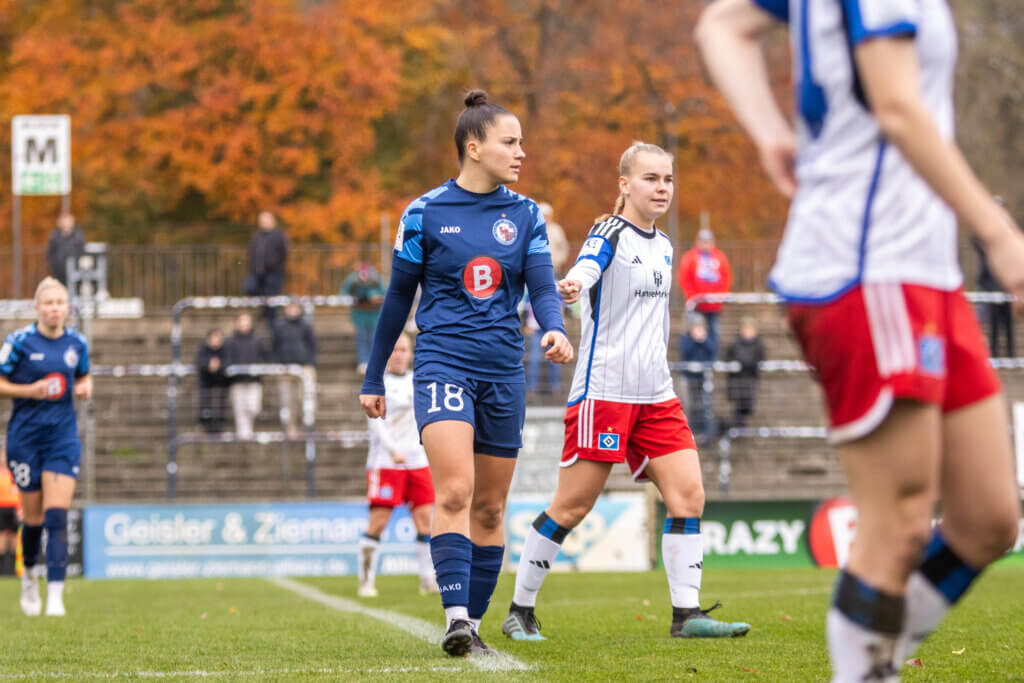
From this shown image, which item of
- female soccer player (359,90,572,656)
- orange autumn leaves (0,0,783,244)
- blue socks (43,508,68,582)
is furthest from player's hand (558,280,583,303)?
orange autumn leaves (0,0,783,244)

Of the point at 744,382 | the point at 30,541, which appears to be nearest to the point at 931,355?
the point at 30,541

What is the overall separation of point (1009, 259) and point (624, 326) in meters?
4.34

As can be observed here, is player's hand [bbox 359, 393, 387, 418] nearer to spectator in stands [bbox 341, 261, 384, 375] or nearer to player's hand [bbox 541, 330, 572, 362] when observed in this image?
player's hand [bbox 541, 330, 572, 362]

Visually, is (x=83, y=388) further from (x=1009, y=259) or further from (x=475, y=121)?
(x=1009, y=259)

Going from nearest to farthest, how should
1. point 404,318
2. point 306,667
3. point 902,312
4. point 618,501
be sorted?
point 902,312 → point 306,667 → point 404,318 → point 618,501

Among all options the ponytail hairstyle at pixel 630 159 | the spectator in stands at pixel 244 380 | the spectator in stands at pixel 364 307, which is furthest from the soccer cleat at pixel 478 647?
the spectator in stands at pixel 364 307

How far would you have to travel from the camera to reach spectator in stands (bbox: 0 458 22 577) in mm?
16797

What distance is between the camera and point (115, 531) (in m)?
17.0

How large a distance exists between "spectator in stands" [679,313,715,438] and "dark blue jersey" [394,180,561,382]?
11.8 meters

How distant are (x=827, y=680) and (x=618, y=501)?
11172 mm

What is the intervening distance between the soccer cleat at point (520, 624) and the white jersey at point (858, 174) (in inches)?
166

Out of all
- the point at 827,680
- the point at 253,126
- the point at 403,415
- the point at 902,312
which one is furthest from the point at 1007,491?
the point at 253,126

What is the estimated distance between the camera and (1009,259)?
2906mm

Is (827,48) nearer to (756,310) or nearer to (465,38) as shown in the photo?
(756,310)
